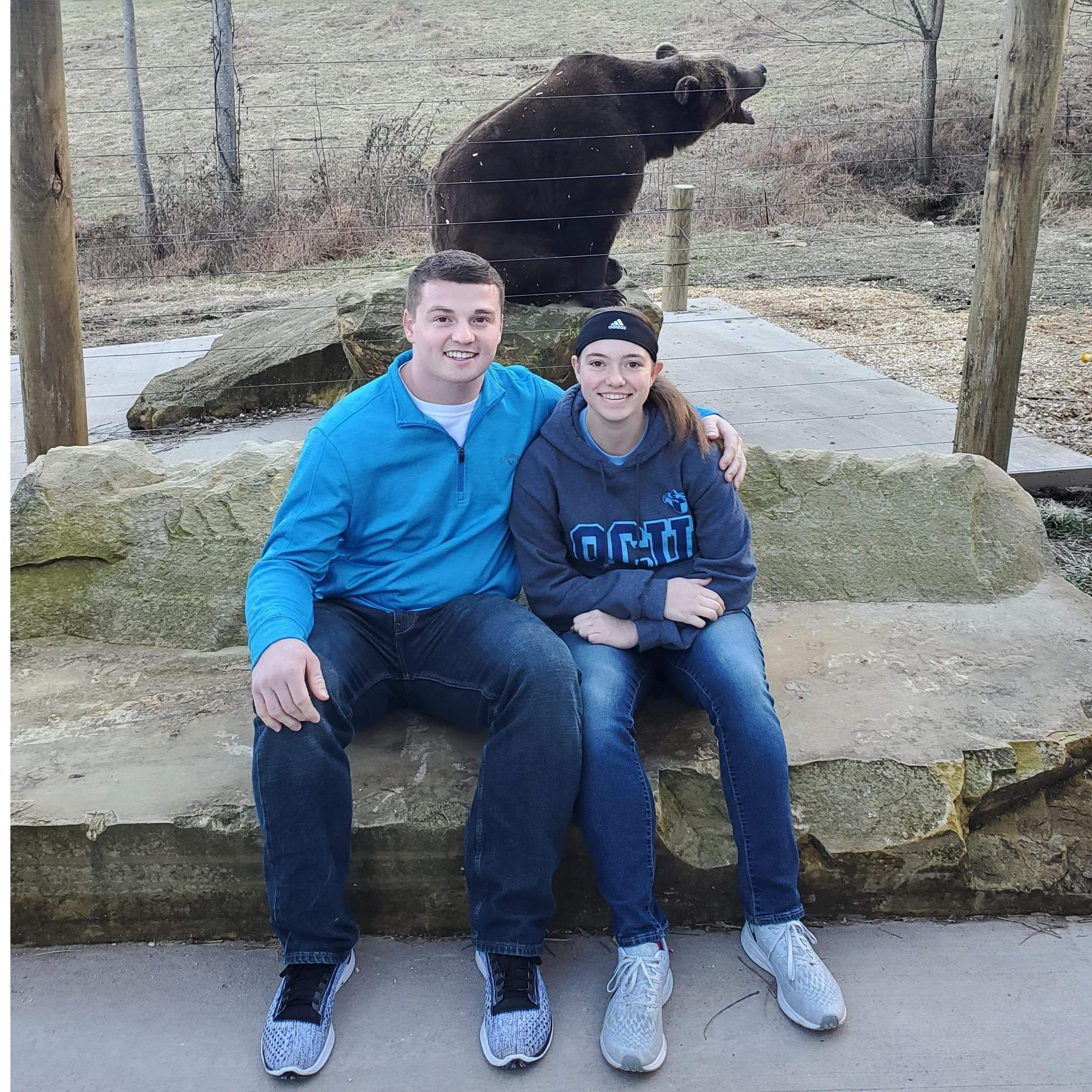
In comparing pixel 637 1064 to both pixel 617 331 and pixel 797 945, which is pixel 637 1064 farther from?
pixel 617 331

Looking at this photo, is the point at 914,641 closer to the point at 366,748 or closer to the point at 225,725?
the point at 366,748

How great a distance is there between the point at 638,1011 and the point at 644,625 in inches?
26.5

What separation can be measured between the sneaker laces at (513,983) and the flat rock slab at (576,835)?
0.25 m

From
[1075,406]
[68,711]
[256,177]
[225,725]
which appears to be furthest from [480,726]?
[256,177]

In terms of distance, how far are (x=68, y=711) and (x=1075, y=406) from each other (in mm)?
4954

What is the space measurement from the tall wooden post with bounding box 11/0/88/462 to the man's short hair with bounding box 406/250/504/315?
1775 mm

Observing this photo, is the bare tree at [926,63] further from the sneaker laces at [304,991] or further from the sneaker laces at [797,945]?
the sneaker laces at [304,991]

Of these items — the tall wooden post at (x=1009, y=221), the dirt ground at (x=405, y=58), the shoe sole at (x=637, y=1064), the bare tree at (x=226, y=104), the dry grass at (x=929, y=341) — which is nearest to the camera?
the shoe sole at (x=637, y=1064)

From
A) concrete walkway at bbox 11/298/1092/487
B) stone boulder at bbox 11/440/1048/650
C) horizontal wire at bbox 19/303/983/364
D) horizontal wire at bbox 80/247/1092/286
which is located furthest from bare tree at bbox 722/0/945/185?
stone boulder at bbox 11/440/1048/650

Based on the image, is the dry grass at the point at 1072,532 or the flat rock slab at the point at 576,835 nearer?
the flat rock slab at the point at 576,835

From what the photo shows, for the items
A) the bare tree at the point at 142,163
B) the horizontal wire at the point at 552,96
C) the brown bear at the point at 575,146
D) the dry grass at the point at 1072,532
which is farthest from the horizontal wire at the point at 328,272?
the dry grass at the point at 1072,532

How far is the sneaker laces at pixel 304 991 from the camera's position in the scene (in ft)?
5.90

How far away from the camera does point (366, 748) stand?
2.21 metres

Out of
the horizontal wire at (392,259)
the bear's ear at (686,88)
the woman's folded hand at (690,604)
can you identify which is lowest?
the horizontal wire at (392,259)
